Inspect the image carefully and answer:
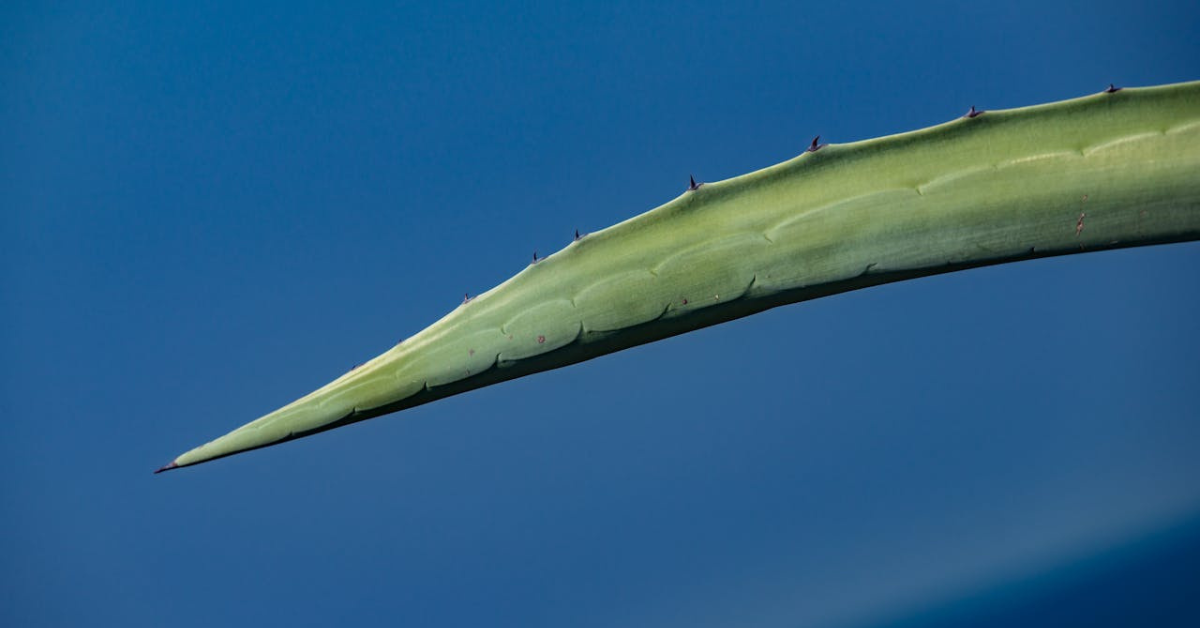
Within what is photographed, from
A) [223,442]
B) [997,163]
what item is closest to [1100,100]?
[997,163]

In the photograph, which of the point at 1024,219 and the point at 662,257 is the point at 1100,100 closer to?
the point at 1024,219

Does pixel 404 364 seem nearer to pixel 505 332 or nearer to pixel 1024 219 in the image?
pixel 505 332

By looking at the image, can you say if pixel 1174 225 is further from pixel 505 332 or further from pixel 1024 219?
pixel 505 332

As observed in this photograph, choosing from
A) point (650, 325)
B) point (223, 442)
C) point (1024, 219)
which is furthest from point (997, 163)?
point (223, 442)

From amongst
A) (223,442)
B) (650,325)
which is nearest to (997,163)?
(650,325)

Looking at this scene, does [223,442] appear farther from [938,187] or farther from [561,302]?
[938,187]

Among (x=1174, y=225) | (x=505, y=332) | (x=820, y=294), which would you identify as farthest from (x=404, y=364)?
(x=1174, y=225)
